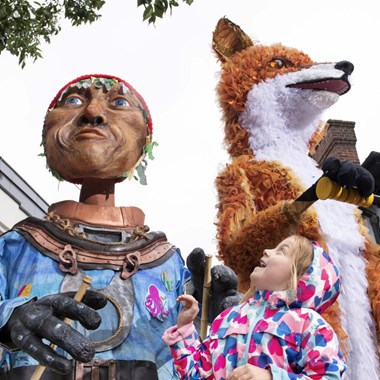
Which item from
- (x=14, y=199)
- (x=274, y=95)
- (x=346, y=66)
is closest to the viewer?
(x=346, y=66)

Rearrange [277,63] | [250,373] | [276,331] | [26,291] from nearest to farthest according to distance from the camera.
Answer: [250,373]
[276,331]
[26,291]
[277,63]

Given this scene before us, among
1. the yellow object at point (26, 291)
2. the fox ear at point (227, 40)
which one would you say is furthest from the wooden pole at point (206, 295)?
the fox ear at point (227, 40)

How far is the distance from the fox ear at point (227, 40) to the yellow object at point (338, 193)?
59.2 inches

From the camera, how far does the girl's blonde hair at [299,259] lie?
173 centimetres

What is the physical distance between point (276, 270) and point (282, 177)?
1.44 metres

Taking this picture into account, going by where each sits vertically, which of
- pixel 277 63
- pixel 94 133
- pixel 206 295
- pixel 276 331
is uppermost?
pixel 277 63

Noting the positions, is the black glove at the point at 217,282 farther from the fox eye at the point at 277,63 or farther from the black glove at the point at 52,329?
the fox eye at the point at 277,63

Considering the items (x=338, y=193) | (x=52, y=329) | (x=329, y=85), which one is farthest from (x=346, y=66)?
(x=52, y=329)

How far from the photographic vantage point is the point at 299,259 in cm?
179

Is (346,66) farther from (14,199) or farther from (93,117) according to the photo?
(14,199)

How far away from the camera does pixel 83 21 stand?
14.5 ft

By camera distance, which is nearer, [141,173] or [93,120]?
[93,120]

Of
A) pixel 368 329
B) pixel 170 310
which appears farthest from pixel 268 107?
pixel 170 310

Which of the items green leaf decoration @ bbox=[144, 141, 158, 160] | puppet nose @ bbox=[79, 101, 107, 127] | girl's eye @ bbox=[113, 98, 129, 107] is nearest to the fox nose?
green leaf decoration @ bbox=[144, 141, 158, 160]
